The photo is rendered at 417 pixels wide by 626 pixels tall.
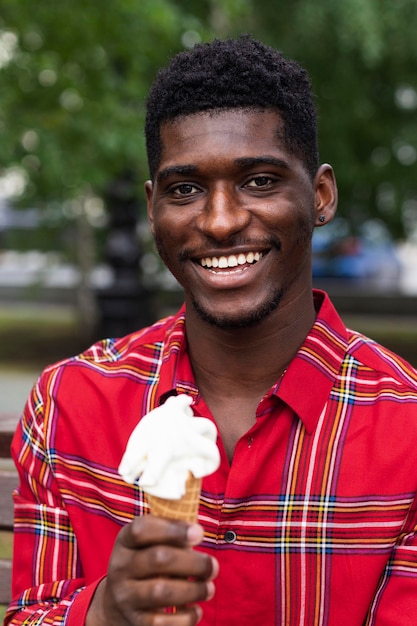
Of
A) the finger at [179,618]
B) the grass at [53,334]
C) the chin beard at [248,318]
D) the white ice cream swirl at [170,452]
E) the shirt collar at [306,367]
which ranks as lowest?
the finger at [179,618]

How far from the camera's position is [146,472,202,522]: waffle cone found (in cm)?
175

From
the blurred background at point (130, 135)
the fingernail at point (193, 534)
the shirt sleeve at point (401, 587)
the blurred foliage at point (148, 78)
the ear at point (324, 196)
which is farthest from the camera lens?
the blurred background at point (130, 135)

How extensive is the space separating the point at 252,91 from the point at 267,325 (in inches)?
24.5

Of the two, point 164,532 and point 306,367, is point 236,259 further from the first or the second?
point 164,532

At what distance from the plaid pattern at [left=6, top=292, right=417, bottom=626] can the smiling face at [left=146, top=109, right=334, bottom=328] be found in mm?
257

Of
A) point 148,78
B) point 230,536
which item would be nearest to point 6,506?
point 230,536

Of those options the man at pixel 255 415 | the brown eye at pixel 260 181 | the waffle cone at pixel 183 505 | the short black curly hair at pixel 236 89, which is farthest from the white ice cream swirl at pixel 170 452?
the short black curly hair at pixel 236 89

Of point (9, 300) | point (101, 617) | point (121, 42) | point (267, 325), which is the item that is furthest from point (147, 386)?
point (9, 300)

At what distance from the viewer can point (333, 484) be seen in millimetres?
2289

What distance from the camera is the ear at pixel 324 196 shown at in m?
2.53

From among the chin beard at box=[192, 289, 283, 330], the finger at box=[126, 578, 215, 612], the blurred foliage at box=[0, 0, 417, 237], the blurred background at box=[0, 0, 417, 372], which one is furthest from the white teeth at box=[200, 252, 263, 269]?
the blurred foliage at box=[0, 0, 417, 237]

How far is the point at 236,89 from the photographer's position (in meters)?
2.30

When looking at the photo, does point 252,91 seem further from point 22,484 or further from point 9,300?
point 9,300

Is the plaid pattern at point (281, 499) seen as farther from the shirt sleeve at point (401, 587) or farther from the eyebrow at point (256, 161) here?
the eyebrow at point (256, 161)
